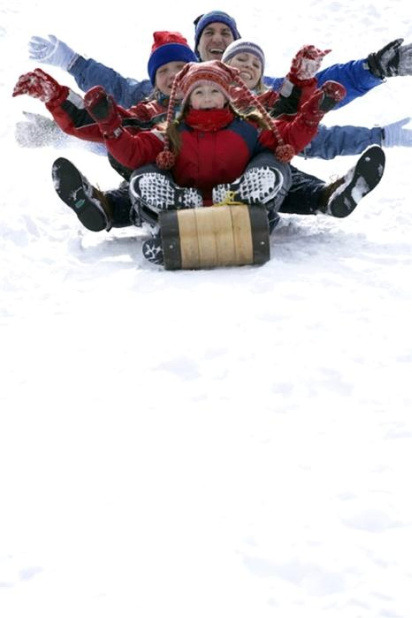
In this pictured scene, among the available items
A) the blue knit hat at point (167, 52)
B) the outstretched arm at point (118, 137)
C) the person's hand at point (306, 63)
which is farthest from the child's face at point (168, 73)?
the outstretched arm at point (118, 137)

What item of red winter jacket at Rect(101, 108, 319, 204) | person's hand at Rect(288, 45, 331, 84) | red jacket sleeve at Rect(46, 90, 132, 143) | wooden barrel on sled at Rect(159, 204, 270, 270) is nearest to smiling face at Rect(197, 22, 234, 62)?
person's hand at Rect(288, 45, 331, 84)

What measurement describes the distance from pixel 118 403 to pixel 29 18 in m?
8.68

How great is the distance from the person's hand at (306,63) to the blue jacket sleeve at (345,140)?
28.7 inches

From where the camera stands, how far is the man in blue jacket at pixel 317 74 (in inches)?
158

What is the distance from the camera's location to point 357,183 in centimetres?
365

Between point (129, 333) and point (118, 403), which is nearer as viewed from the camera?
point (118, 403)

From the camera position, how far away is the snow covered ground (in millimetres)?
1574

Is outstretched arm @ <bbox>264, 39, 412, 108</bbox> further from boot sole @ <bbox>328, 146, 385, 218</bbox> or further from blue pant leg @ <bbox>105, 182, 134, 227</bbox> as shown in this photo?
blue pant leg @ <bbox>105, 182, 134, 227</bbox>

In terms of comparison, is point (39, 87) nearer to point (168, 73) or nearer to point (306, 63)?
point (168, 73)

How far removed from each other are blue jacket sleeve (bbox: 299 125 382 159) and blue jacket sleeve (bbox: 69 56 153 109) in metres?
1.15

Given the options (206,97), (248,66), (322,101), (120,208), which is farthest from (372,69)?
(120,208)

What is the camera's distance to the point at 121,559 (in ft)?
5.35

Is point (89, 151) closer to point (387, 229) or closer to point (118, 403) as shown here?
point (387, 229)

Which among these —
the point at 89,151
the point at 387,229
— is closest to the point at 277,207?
the point at 387,229
